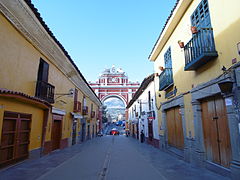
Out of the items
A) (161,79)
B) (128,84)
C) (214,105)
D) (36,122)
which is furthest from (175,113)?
(128,84)

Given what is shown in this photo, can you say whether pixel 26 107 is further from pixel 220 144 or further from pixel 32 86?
pixel 220 144

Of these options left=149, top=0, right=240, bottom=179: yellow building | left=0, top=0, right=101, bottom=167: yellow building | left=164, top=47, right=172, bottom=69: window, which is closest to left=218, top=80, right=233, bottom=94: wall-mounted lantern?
left=149, top=0, right=240, bottom=179: yellow building

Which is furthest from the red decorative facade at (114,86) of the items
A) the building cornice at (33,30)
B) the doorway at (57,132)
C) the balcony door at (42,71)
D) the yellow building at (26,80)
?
the balcony door at (42,71)

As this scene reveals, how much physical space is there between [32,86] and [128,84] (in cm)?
3358

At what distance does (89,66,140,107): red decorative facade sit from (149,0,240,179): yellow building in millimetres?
30633

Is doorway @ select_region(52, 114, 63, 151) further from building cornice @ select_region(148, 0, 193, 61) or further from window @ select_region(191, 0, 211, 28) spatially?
window @ select_region(191, 0, 211, 28)

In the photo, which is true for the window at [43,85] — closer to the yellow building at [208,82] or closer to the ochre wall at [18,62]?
the ochre wall at [18,62]

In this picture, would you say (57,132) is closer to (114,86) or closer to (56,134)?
(56,134)

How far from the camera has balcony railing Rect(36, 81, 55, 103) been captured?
293 inches

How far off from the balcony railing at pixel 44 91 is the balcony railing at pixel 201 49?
624cm

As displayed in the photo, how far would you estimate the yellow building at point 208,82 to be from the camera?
439 centimetres

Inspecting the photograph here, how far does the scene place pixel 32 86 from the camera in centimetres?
710

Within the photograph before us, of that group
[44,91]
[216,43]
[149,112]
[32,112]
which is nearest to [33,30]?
[44,91]

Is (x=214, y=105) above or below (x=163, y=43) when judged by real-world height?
below
